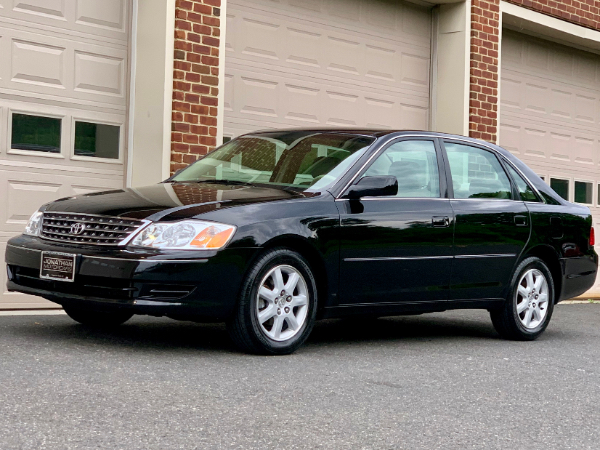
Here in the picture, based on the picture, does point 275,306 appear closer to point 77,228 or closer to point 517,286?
point 77,228

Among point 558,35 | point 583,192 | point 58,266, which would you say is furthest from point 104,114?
point 583,192

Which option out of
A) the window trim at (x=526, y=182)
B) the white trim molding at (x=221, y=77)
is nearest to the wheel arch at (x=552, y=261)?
the window trim at (x=526, y=182)

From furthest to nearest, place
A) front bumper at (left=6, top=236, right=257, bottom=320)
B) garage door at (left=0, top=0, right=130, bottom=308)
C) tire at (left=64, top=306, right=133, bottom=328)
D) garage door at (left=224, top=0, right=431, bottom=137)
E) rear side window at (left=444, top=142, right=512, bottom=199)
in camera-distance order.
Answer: garage door at (left=224, top=0, right=431, bottom=137) < garage door at (left=0, top=0, right=130, bottom=308) < rear side window at (left=444, top=142, right=512, bottom=199) < tire at (left=64, top=306, right=133, bottom=328) < front bumper at (left=6, top=236, right=257, bottom=320)

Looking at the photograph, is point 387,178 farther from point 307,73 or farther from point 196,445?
point 307,73

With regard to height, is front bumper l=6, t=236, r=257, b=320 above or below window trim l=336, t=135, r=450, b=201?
below

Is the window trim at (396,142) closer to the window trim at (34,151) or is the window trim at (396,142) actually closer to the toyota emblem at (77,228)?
the toyota emblem at (77,228)

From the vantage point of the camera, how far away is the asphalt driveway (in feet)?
13.8

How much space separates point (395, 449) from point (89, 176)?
6.11 m

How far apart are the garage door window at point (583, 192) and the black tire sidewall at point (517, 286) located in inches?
286

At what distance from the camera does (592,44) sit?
15.2 metres

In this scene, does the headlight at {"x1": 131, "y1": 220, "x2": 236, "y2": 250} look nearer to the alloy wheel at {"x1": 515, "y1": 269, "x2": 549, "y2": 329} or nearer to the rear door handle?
the rear door handle

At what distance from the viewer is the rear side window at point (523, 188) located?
8242 mm

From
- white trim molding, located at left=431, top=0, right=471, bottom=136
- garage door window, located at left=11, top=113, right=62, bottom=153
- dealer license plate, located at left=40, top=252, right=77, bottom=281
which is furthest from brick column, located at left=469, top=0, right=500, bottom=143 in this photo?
dealer license plate, located at left=40, top=252, right=77, bottom=281

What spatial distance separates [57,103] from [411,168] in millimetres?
3645
